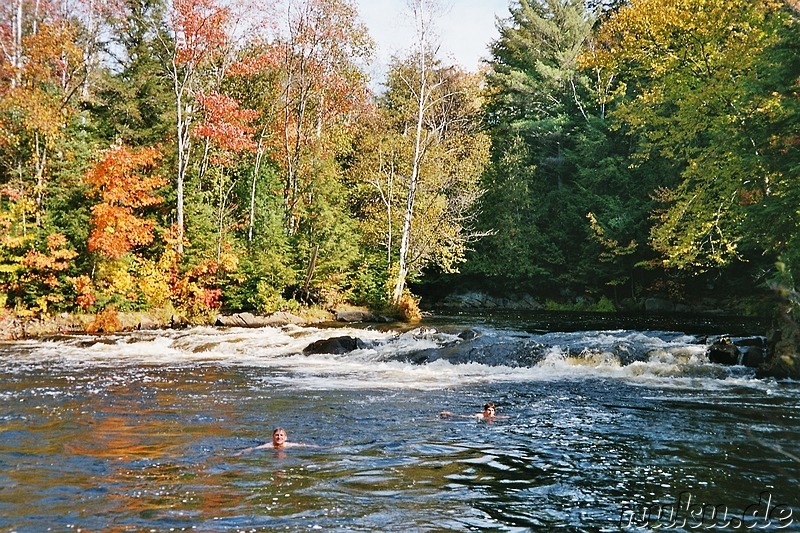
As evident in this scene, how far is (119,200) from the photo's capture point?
24.3m

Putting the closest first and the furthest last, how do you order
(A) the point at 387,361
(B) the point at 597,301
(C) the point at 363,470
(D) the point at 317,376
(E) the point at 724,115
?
(C) the point at 363,470
(D) the point at 317,376
(A) the point at 387,361
(E) the point at 724,115
(B) the point at 597,301

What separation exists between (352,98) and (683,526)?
3182cm

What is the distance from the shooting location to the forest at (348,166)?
19891mm

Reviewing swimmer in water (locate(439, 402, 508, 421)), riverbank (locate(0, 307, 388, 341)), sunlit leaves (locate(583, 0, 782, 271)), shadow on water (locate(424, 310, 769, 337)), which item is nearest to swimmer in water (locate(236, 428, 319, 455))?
swimmer in water (locate(439, 402, 508, 421))

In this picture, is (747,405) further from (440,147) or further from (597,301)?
(597,301)

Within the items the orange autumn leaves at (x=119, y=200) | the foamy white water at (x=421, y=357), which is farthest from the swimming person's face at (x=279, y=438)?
the orange autumn leaves at (x=119, y=200)

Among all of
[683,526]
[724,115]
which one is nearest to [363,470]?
[683,526]

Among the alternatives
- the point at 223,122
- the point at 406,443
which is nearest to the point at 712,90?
the point at 406,443

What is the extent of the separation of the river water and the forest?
180 inches

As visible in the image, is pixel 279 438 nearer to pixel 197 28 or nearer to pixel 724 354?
pixel 724 354

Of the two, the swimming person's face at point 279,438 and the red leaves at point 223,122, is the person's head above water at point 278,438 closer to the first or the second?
the swimming person's face at point 279,438

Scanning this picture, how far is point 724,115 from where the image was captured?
19109 mm

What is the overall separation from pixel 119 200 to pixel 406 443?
19105mm

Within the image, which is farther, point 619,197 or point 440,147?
point 619,197
